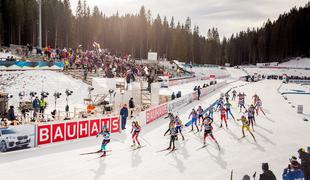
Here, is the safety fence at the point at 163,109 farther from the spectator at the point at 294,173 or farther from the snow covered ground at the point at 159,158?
the spectator at the point at 294,173

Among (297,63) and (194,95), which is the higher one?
(297,63)

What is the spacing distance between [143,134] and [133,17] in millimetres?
87202

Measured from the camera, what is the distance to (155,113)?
22.3m

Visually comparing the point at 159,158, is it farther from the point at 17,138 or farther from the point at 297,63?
the point at 297,63

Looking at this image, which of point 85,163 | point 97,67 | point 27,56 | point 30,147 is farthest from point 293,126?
point 27,56

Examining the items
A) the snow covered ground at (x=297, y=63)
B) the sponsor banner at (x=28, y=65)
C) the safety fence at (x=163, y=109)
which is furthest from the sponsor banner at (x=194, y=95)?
the snow covered ground at (x=297, y=63)

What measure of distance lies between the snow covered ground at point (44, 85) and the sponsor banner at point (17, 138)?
10390 millimetres

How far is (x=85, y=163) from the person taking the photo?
40.9ft

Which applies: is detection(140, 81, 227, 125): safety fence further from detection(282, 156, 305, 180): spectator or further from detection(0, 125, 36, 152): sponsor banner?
detection(282, 156, 305, 180): spectator

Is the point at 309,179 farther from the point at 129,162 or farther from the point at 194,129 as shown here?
the point at 194,129

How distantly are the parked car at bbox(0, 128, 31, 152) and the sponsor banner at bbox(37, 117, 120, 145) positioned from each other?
0.70 meters

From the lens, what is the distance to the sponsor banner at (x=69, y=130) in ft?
48.4

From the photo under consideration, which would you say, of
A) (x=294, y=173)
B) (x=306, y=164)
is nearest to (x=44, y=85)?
(x=306, y=164)

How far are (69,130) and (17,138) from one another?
107 inches
